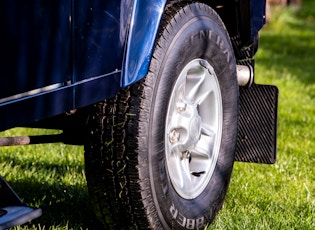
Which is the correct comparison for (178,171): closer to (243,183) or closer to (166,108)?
(166,108)

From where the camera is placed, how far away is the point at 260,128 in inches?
171

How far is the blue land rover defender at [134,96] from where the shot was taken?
2.85 meters

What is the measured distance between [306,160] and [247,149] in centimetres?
112

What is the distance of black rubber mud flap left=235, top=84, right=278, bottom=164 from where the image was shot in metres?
4.32

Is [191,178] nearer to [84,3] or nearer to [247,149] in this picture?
[247,149]

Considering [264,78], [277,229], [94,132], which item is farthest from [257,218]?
[264,78]

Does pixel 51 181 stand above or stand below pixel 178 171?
below

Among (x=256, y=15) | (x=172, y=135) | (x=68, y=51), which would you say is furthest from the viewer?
(x=256, y=15)

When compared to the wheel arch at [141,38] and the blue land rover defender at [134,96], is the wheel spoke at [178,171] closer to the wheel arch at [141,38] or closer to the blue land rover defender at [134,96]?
the blue land rover defender at [134,96]

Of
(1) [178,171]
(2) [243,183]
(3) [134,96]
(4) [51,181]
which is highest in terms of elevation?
(3) [134,96]

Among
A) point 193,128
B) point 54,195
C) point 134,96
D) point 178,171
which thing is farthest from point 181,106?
point 54,195

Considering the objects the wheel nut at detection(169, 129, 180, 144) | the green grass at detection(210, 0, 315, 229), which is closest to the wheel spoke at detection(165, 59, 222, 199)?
the wheel nut at detection(169, 129, 180, 144)

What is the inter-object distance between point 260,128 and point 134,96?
3.99 feet

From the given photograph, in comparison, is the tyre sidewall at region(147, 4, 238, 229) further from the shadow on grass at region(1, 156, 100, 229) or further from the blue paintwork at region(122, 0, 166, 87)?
the shadow on grass at region(1, 156, 100, 229)
